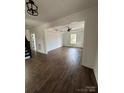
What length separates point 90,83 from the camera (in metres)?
2.47

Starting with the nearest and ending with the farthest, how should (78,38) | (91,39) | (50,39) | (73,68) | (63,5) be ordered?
1. (63,5)
2. (91,39)
3. (73,68)
4. (50,39)
5. (78,38)

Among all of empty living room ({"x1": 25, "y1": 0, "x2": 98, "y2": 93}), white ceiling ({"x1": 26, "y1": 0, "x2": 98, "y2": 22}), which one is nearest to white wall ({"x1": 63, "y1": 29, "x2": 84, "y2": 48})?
empty living room ({"x1": 25, "y1": 0, "x2": 98, "y2": 93})

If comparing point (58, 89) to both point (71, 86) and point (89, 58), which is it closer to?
point (71, 86)

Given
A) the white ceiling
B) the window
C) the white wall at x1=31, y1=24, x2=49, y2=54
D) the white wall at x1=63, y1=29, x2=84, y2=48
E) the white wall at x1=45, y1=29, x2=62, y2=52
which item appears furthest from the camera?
the window

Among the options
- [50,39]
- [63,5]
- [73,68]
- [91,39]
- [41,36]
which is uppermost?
[63,5]

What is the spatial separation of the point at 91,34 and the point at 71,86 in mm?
1897

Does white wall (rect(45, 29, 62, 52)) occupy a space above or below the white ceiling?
below

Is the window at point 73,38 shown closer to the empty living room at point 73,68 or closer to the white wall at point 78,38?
the white wall at point 78,38

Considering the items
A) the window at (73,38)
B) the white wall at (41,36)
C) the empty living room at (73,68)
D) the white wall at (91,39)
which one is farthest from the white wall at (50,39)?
the white wall at (91,39)

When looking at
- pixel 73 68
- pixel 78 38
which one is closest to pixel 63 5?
pixel 73 68

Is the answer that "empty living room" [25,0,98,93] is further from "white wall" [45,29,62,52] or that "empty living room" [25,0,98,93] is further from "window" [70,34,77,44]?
"window" [70,34,77,44]

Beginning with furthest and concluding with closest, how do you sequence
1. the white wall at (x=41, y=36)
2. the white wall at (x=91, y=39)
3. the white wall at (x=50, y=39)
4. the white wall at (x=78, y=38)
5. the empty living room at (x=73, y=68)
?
the white wall at (x=78, y=38)
the white wall at (x=50, y=39)
the white wall at (x=41, y=36)
the white wall at (x=91, y=39)
the empty living room at (x=73, y=68)

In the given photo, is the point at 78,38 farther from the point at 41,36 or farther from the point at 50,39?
the point at 41,36

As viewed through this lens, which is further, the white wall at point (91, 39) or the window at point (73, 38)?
the window at point (73, 38)
